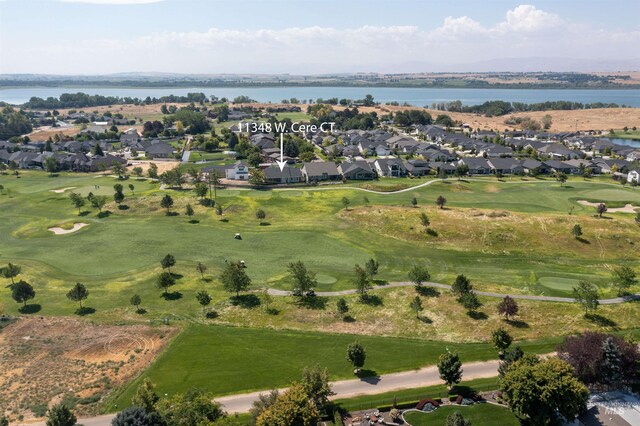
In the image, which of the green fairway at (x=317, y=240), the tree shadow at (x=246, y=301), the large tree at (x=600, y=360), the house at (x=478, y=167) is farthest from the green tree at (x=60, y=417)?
the house at (x=478, y=167)

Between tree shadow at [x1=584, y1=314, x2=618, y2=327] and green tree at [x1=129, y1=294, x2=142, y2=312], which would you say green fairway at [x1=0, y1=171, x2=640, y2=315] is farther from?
tree shadow at [x1=584, y1=314, x2=618, y2=327]

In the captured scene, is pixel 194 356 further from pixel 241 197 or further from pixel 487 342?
pixel 241 197

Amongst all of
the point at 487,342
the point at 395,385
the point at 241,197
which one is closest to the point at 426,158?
the point at 241,197

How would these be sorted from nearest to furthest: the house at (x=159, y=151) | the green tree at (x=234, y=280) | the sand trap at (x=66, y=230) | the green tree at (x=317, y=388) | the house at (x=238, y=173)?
the green tree at (x=317, y=388) < the green tree at (x=234, y=280) < the sand trap at (x=66, y=230) < the house at (x=238, y=173) < the house at (x=159, y=151)

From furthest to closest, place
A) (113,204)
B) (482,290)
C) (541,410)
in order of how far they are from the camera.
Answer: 1. (113,204)
2. (482,290)
3. (541,410)

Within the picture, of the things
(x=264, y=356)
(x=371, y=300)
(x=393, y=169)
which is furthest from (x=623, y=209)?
(x=264, y=356)

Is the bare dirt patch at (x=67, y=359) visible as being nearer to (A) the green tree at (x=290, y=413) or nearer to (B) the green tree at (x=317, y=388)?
(A) the green tree at (x=290, y=413)
